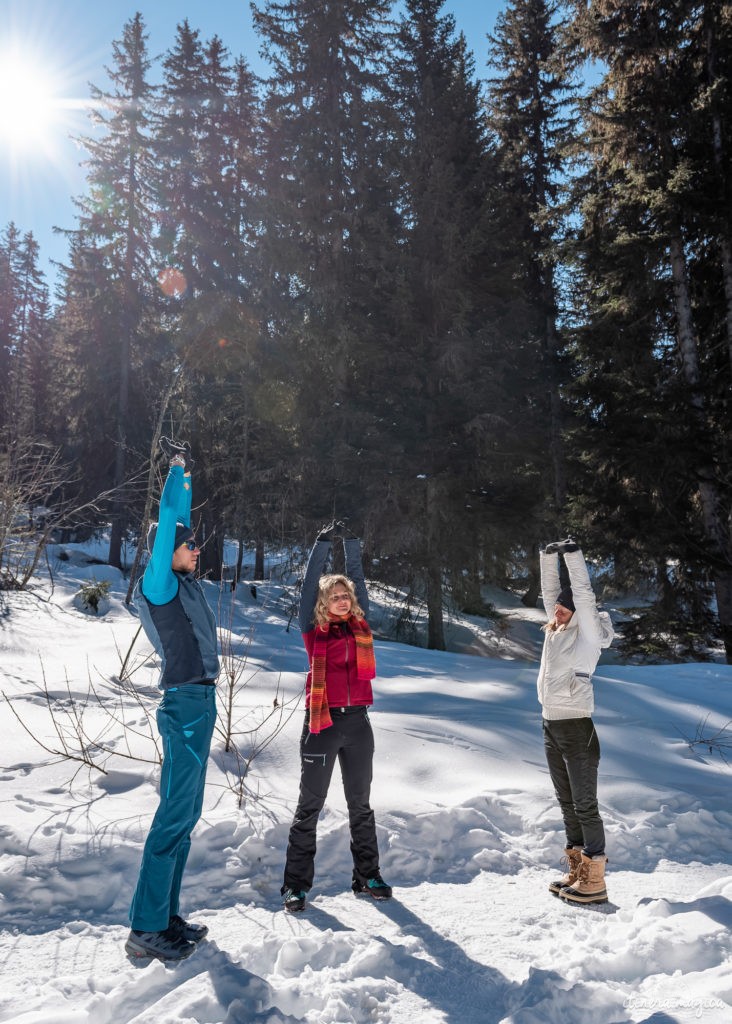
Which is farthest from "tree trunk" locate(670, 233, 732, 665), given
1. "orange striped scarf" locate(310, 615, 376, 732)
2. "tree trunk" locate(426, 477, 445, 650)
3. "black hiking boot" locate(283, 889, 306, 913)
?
"black hiking boot" locate(283, 889, 306, 913)

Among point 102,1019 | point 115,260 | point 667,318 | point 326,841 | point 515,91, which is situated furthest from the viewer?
point 115,260

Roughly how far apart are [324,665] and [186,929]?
142 cm

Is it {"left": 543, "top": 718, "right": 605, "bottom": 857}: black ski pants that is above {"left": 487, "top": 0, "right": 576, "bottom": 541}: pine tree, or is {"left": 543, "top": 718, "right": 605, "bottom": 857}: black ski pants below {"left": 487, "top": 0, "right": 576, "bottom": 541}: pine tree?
below

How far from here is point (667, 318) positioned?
14188mm

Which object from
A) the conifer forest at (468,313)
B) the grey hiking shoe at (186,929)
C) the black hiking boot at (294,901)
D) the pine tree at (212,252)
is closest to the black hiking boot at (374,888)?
the black hiking boot at (294,901)

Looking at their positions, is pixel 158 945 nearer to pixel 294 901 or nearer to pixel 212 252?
pixel 294 901

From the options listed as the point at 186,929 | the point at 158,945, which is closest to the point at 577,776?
the point at 186,929

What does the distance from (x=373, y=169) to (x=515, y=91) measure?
6459mm

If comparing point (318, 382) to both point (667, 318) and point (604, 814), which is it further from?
point (604, 814)

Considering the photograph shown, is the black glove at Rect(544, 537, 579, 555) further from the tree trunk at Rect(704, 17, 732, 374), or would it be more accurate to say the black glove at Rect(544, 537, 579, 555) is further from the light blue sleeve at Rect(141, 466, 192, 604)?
the tree trunk at Rect(704, 17, 732, 374)

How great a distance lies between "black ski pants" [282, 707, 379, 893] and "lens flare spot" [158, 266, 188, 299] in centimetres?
2153

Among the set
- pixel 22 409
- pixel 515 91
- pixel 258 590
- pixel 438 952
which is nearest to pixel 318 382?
pixel 258 590

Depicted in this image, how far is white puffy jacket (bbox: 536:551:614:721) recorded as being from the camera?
12.5ft

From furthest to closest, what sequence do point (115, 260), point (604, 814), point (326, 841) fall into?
point (115, 260), point (604, 814), point (326, 841)
